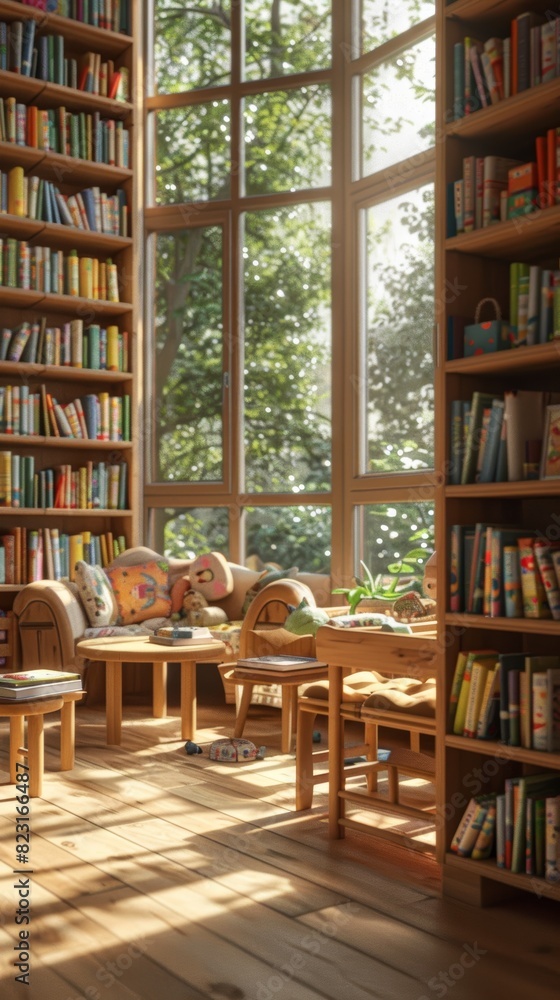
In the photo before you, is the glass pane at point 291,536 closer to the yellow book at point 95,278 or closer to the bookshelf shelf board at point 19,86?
the yellow book at point 95,278

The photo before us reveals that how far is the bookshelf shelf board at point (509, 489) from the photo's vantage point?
262cm

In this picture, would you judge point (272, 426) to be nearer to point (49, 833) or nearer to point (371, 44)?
point (371, 44)

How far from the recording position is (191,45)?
699 centimetres

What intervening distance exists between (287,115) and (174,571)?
2.96 metres

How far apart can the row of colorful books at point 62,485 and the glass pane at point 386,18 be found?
3.02 metres

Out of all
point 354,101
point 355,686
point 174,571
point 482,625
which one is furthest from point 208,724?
point 354,101

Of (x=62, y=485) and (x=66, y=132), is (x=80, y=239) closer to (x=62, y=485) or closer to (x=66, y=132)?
(x=66, y=132)

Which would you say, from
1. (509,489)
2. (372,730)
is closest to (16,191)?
(372,730)

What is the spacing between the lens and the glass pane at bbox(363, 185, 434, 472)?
18.5ft

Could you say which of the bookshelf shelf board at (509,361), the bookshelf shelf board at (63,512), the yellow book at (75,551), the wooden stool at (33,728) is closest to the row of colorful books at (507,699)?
the bookshelf shelf board at (509,361)

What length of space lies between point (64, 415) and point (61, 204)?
4.30 ft

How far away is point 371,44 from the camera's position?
6.11 m

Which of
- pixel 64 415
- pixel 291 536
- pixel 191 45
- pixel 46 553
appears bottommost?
pixel 46 553

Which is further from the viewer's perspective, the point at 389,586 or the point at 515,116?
the point at 389,586
